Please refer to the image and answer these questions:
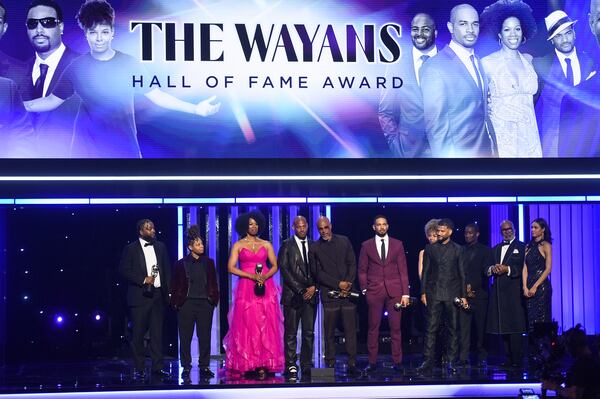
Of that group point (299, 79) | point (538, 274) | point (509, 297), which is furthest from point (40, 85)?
point (538, 274)

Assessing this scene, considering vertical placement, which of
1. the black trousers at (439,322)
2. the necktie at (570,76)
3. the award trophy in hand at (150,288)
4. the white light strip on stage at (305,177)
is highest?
the necktie at (570,76)

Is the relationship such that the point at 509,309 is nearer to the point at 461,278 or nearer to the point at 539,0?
the point at 461,278

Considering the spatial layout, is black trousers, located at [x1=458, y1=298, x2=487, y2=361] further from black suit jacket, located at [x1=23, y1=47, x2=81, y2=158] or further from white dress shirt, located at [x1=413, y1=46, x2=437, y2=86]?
black suit jacket, located at [x1=23, y1=47, x2=81, y2=158]

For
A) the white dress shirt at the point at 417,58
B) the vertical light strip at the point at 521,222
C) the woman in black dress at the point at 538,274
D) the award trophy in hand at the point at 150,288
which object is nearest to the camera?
the award trophy in hand at the point at 150,288

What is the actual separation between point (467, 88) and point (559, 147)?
3.91ft

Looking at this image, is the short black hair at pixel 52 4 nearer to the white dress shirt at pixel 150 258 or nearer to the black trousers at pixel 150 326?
the white dress shirt at pixel 150 258

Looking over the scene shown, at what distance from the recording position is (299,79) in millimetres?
10805

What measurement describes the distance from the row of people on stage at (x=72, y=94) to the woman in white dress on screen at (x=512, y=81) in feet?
10.2

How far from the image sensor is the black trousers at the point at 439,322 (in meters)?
9.94

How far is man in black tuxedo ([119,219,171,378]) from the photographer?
9.56 meters

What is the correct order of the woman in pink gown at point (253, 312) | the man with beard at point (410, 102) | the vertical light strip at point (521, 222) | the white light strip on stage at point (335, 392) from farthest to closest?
the vertical light strip at point (521, 222) → the man with beard at point (410, 102) → the woman in pink gown at point (253, 312) → the white light strip on stage at point (335, 392)

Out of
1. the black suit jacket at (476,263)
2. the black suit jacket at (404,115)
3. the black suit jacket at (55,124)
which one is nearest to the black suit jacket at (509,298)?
the black suit jacket at (476,263)

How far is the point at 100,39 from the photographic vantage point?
10.6 m

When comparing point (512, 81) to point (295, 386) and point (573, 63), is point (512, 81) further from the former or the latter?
point (295, 386)
